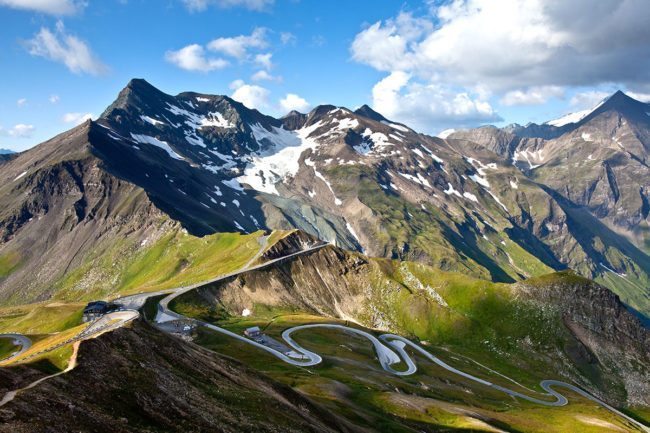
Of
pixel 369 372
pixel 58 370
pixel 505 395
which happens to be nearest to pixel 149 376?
pixel 58 370

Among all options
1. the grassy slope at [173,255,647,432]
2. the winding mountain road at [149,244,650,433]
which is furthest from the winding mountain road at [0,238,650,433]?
the grassy slope at [173,255,647,432]

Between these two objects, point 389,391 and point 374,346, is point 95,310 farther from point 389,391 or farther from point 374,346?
point 389,391

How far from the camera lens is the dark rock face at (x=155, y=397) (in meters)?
34.8

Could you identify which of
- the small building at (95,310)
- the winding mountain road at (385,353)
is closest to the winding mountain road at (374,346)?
the winding mountain road at (385,353)

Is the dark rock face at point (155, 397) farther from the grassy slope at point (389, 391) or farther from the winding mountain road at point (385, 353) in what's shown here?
the winding mountain road at point (385, 353)

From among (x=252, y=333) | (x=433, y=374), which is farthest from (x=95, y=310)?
(x=433, y=374)

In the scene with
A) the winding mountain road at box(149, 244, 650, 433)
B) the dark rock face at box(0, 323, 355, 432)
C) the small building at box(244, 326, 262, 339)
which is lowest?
the winding mountain road at box(149, 244, 650, 433)

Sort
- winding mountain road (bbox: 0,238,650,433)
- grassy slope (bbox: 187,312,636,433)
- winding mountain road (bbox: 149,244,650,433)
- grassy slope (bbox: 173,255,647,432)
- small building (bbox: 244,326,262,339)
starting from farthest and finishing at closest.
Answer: small building (bbox: 244,326,262,339)
winding mountain road (bbox: 149,244,650,433)
winding mountain road (bbox: 0,238,650,433)
grassy slope (bbox: 173,255,647,432)
grassy slope (bbox: 187,312,636,433)

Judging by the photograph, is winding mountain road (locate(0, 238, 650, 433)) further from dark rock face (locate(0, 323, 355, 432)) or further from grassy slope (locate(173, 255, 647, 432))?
dark rock face (locate(0, 323, 355, 432))

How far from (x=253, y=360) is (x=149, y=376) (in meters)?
54.4

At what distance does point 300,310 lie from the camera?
187m

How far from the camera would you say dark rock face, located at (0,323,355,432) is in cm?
3481

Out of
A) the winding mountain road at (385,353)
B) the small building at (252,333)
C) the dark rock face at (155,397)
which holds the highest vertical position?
the dark rock face at (155,397)

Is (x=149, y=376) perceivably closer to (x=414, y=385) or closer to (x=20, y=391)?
(x=20, y=391)
